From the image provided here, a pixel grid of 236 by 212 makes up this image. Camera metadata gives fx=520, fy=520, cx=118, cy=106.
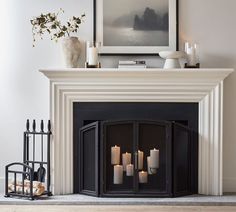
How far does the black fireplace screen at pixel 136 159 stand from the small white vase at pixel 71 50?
58 centimetres

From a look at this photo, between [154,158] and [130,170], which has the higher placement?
[154,158]

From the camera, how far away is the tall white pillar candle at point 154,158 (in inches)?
178

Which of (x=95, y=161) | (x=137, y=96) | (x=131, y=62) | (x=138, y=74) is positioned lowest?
(x=95, y=161)

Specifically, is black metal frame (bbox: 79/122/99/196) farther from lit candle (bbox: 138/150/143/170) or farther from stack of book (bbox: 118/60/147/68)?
stack of book (bbox: 118/60/147/68)

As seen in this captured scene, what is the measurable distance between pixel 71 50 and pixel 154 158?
3.92ft

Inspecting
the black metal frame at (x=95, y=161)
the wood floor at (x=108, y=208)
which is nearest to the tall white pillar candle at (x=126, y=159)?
the black metal frame at (x=95, y=161)

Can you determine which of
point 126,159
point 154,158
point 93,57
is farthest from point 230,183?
point 93,57

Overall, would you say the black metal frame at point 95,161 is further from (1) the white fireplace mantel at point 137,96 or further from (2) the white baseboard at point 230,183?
(2) the white baseboard at point 230,183

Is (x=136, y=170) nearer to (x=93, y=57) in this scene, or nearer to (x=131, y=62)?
(x=131, y=62)

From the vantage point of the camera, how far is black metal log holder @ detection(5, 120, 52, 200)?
4438 millimetres

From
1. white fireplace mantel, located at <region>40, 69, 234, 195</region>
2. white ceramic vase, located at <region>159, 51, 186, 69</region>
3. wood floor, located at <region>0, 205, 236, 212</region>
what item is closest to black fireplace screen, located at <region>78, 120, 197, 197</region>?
white fireplace mantel, located at <region>40, 69, 234, 195</region>

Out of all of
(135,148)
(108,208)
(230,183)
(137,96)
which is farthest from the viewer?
(230,183)

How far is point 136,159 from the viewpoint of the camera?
4.48 m

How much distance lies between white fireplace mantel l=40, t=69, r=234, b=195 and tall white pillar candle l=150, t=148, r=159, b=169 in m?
0.39
